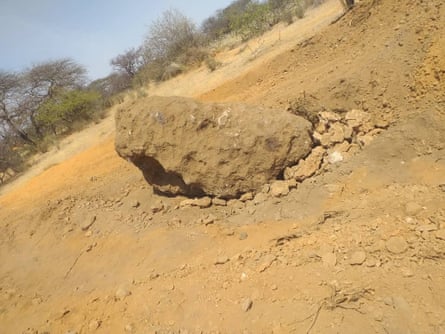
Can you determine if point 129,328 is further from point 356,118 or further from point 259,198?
point 356,118

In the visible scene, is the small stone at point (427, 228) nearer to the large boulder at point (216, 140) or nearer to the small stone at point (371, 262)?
the small stone at point (371, 262)

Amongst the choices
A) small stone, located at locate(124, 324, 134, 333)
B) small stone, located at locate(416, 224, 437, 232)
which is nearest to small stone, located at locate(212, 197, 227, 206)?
small stone, located at locate(124, 324, 134, 333)

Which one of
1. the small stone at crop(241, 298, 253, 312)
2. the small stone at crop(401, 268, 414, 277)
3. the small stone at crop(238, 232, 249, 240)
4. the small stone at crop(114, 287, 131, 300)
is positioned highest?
the small stone at crop(114, 287, 131, 300)

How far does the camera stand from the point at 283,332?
2580 millimetres

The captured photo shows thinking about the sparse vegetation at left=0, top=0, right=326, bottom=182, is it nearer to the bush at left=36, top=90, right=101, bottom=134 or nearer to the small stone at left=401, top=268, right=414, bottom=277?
the bush at left=36, top=90, right=101, bottom=134

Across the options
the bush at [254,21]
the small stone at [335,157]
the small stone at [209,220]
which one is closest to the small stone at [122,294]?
the small stone at [209,220]

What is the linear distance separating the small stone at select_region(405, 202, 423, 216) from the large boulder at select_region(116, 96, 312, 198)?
130 cm

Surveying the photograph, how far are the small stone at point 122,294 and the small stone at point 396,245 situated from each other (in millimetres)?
2348

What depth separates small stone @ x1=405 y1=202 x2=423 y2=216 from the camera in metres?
2.97

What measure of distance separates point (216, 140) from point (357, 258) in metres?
1.91

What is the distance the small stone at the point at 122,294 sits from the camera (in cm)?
348

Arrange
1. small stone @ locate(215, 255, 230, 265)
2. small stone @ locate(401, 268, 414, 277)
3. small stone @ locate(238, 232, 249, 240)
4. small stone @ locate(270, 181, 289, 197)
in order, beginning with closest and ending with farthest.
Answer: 1. small stone @ locate(401, 268, 414, 277)
2. small stone @ locate(215, 255, 230, 265)
3. small stone @ locate(238, 232, 249, 240)
4. small stone @ locate(270, 181, 289, 197)

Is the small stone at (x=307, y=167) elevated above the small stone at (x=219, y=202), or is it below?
below

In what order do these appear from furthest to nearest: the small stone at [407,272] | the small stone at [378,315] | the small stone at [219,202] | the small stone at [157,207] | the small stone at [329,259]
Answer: the small stone at [157,207] → the small stone at [219,202] → the small stone at [329,259] → the small stone at [407,272] → the small stone at [378,315]
